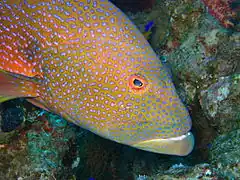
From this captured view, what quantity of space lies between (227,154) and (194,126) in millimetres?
1619

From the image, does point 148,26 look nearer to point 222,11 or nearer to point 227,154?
point 222,11

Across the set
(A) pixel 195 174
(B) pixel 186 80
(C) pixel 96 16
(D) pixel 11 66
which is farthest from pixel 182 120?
(B) pixel 186 80

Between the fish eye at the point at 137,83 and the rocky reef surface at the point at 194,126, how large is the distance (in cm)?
102

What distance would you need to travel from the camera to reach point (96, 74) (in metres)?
2.71

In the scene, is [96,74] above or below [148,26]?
above

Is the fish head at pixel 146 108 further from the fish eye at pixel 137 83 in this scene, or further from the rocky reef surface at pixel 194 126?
the rocky reef surface at pixel 194 126

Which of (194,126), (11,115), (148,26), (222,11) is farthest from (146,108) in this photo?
(148,26)

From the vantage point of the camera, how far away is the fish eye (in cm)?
255

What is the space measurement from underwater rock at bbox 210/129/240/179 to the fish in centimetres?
92

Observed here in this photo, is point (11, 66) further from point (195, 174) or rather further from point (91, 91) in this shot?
point (195, 174)

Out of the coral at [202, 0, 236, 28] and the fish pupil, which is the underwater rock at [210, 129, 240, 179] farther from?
the coral at [202, 0, 236, 28]

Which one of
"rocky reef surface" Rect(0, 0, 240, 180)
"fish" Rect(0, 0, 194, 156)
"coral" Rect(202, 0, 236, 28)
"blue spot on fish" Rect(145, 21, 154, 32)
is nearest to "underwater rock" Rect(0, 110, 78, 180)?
"rocky reef surface" Rect(0, 0, 240, 180)

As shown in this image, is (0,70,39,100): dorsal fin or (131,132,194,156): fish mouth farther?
(0,70,39,100): dorsal fin

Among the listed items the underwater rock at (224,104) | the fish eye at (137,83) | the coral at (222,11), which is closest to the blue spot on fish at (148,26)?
the coral at (222,11)
